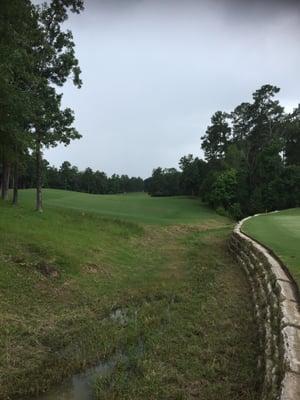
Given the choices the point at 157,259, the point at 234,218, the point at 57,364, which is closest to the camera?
the point at 57,364

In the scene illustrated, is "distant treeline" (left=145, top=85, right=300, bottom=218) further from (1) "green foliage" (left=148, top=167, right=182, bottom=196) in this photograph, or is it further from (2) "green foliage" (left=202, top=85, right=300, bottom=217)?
(1) "green foliage" (left=148, top=167, right=182, bottom=196)

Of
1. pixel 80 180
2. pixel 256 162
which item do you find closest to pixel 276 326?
pixel 256 162

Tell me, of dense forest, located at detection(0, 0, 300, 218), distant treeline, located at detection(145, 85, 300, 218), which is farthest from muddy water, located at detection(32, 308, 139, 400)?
distant treeline, located at detection(145, 85, 300, 218)

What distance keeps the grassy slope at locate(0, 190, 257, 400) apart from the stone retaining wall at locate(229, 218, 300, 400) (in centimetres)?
32

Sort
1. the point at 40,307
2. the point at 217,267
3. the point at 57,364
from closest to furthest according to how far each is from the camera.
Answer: the point at 57,364
the point at 40,307
the point at 217,267

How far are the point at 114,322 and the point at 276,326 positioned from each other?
3.70m

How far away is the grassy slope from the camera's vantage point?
262 inches

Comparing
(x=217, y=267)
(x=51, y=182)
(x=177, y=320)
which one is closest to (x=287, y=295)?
(x=177, y=320)

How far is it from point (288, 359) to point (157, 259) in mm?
12823

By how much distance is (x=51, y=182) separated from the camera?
354ft

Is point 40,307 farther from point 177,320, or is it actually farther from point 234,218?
point 234,218

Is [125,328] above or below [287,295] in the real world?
below

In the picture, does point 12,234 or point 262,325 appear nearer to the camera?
point 262,325

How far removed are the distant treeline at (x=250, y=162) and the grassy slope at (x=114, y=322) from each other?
32966mm
